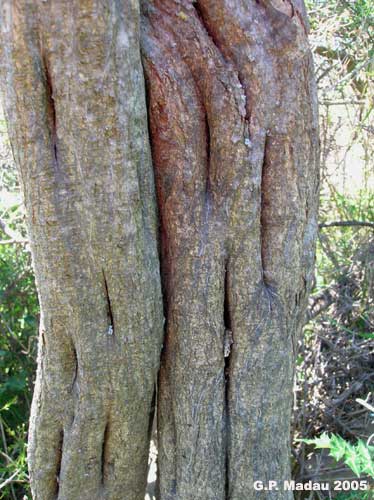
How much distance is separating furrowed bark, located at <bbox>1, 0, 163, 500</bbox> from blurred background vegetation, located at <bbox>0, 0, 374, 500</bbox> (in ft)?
3.44

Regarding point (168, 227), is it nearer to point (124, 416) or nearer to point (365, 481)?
point (124, 416)

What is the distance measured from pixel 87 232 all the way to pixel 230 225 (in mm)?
514

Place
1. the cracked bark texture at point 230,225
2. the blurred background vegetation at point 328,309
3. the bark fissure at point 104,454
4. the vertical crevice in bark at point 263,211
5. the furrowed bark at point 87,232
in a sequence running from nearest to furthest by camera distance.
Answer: the furrowed bark at point 87,232
the cracked bark texture at point 230,225
the vertical crevice in bark at point 263,211
the bark fissure at point 104,454
the blurred background vegetation at point 328,309

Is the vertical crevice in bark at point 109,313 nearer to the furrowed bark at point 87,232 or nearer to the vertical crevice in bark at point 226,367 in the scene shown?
the furrowed bark at point 87,232

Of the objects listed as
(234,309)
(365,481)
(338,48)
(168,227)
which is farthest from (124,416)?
(338,48)

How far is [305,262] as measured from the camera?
2258mm

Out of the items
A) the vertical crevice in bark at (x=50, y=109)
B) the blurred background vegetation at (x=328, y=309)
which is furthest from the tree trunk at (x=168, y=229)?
the blurred background vegetation at (x=328, y=309)

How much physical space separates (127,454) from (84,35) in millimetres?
1542

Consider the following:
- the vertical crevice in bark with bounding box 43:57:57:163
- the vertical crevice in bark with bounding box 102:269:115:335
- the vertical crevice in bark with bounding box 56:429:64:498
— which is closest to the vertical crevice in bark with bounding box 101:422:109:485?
the vertical crevice in bark with bounding box 56:429:64:498

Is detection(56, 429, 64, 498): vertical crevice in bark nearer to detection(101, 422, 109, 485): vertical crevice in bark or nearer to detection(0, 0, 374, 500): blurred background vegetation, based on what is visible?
detection(101, 422, 109, 485): vertical crevice in bark

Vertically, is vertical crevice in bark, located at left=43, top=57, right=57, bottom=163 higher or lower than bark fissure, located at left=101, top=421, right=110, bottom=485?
higher

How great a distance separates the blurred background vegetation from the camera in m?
3.49

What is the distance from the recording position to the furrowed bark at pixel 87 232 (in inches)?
68.7

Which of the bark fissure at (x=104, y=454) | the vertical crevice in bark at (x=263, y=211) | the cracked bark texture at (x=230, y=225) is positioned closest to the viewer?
the cracked bark texture at (x=230, y=225)
